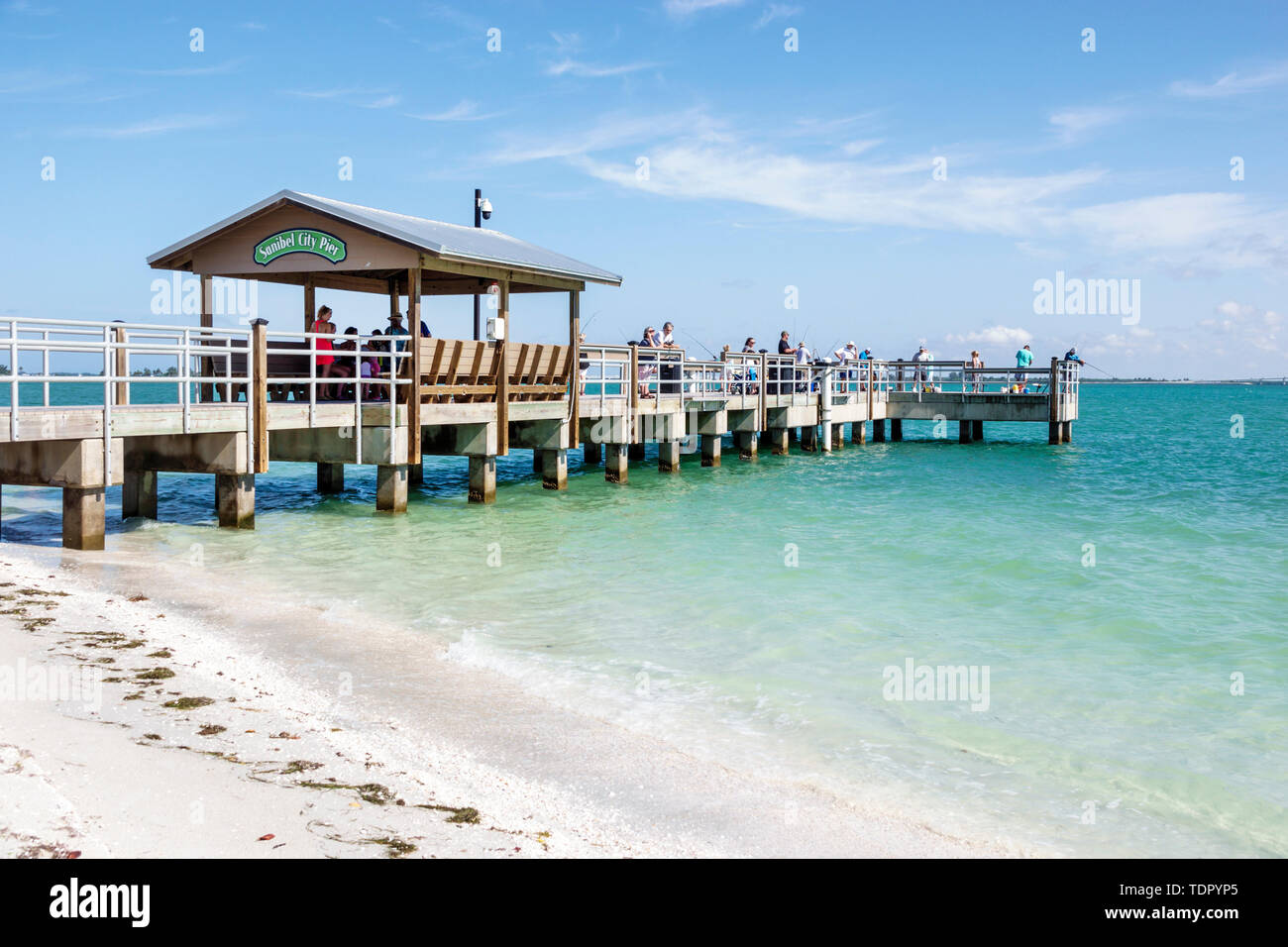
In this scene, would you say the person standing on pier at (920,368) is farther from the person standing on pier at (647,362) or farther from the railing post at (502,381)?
the railing post at (502,381)

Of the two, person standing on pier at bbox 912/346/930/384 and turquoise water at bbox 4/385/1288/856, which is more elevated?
person standing on pier at bbox 912/346/930/384

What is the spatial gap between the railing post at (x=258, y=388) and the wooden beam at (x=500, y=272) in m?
2.84

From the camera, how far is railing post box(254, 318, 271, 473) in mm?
14594

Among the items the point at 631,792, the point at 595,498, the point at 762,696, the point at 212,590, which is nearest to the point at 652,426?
the point at 595,498

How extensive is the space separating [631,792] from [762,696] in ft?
8.40

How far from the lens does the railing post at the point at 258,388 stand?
14.6 m

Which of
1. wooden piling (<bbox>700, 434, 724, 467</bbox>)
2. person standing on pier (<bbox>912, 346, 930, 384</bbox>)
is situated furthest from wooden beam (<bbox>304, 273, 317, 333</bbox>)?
person standing on pier (<bbox>912, 346, 930, 384</bbox>)

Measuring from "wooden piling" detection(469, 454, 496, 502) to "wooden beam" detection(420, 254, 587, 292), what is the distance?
337 cm

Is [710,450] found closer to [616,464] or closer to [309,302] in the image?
[616,464]

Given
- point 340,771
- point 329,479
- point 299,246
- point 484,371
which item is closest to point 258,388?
point 299,246

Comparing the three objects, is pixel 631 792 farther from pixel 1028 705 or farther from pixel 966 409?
pixel 966 409

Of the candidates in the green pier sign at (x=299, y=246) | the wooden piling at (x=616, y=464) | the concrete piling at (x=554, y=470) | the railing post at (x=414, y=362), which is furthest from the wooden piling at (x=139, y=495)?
the wooden piling at (x=616, y=464)

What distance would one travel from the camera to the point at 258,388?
48.0ft

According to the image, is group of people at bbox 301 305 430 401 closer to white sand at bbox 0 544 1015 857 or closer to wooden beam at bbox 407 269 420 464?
wooden beam at bbox 407 269 420 464
